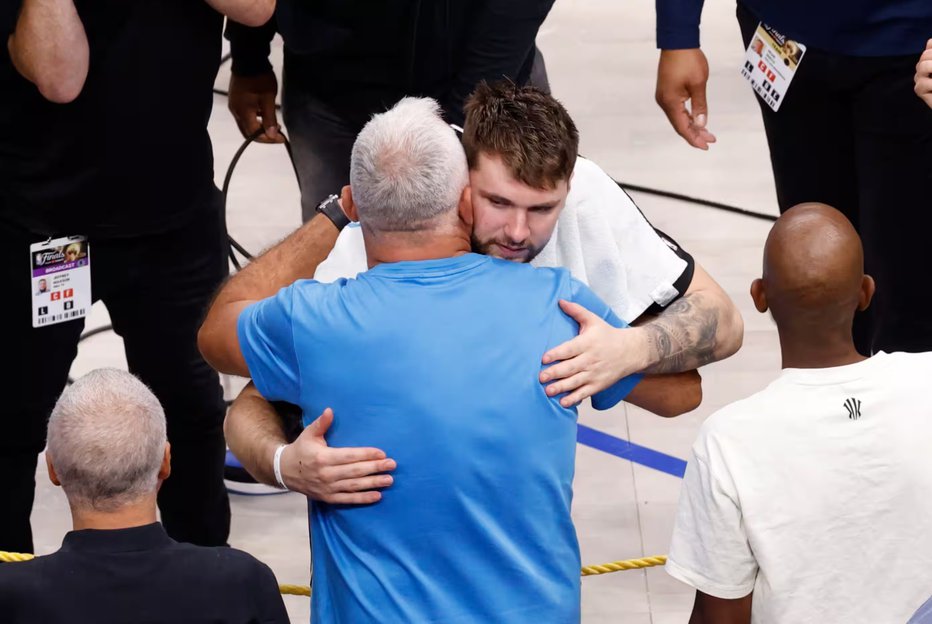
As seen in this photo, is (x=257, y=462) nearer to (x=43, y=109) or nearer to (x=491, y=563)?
(x=491, y=563)

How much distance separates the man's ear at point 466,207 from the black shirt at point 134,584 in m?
0.68

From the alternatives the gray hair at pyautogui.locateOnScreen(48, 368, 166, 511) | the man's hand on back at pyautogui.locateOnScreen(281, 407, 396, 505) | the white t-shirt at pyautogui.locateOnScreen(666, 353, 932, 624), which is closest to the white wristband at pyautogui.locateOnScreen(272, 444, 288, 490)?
the man's hand on back at pyautogui.locateOnScreen(281, 407, 396, 505)

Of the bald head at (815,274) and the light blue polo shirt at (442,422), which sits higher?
the bald head at (815,274)

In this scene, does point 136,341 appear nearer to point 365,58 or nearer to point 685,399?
point 365,58

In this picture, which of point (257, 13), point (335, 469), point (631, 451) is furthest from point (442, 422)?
point (631, 451)

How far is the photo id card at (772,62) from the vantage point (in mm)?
3531

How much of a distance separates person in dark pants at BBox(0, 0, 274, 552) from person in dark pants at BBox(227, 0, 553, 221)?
0.34m

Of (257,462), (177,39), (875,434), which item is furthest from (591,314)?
(177,39)

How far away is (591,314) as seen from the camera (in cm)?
252

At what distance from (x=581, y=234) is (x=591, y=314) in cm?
39

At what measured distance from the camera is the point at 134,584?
2350 mm

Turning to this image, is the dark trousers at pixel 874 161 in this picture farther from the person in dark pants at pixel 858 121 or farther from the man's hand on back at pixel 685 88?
the man's hand on back at pixel 685 88

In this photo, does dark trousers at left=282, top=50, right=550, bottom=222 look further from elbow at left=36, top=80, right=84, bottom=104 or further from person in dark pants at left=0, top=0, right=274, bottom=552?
elbow at left=36, top=80, right=84, bottom=104

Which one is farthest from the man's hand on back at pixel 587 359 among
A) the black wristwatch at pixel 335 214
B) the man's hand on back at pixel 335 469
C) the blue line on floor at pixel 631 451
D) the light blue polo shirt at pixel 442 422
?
the blue line on floor at pixel 631 451
